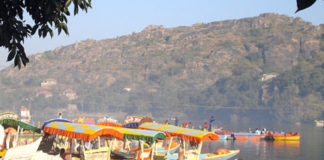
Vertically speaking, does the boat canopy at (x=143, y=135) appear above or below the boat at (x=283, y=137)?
above

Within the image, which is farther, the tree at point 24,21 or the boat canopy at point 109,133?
the boat canopy at point 109,133

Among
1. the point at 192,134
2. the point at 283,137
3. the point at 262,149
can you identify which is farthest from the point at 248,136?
the point at 192,134

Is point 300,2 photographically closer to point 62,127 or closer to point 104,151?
point 104,151

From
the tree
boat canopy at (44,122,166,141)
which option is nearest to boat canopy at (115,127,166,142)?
boat canopy at (44,122,166,141)

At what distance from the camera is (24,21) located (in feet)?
41.6

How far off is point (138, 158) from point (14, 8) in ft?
50.7

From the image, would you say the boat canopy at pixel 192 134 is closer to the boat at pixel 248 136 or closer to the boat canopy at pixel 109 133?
the boat canopy at pixel 109 133

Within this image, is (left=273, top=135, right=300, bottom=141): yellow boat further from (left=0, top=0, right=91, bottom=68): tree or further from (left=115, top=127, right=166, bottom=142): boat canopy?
(left=0, top=0, right=91, bottom=68): tree

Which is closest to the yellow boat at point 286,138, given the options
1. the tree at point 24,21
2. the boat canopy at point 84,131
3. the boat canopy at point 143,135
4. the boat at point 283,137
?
the boat at point 283,137

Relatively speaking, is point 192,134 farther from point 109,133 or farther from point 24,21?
point 24,21

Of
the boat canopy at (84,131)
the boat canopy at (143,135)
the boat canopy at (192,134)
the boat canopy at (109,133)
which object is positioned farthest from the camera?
the boat canopy at (192,134)

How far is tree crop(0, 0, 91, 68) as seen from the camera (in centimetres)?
1190

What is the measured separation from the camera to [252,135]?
97875 millimetres

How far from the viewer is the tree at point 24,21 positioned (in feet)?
39.0
